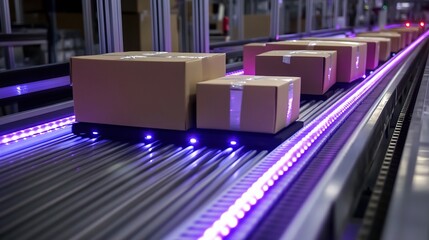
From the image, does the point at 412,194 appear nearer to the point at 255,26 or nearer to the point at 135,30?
the point at 135,30

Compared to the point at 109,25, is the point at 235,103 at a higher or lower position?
lower

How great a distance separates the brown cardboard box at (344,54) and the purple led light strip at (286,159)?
17 cm

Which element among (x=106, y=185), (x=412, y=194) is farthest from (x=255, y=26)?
(x=412, y=194)

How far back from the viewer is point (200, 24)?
4109mm

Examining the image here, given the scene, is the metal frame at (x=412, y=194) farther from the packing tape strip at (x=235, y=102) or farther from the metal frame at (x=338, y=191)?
the packing tape strip at (x=235, y=102)

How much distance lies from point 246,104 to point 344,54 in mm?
1474

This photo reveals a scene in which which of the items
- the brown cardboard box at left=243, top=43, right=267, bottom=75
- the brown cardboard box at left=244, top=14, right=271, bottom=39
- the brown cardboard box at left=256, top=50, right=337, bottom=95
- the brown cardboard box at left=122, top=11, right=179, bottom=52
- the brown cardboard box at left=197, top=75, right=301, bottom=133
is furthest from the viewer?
the brown cardboard box at left=244, top=14, right=271, bottom=39

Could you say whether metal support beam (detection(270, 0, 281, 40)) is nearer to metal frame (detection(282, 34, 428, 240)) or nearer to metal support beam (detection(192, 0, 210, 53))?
metal support beam (detection(192, 0, 210, 53))

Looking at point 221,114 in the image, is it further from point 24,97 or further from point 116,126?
point 24,97

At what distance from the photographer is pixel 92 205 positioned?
1.43 m

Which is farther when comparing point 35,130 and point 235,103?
point 35,130

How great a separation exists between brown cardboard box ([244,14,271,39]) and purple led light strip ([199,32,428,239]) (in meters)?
7.53

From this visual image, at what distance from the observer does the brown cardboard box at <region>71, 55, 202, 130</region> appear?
2051 mm

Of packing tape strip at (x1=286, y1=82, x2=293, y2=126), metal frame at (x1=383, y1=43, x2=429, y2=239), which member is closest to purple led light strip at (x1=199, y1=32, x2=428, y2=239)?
packing tape strip at (x1=286, y1=82, x2=293, y2=126)
